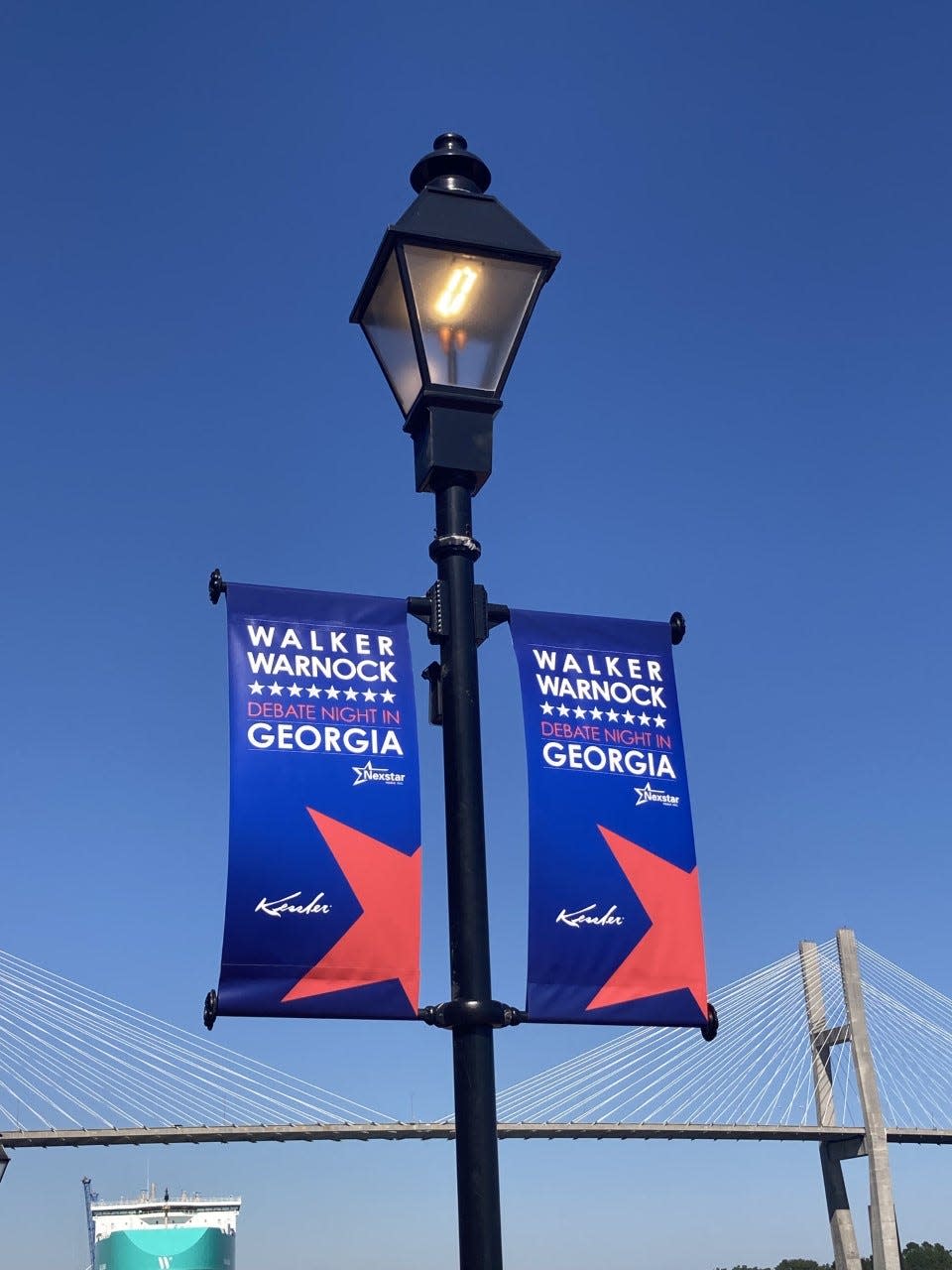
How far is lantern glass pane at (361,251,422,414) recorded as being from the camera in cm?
557

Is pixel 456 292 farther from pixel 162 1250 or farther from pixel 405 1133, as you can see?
pixel 162 1250

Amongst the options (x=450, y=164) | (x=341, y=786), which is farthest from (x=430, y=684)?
(x=450, y=164)

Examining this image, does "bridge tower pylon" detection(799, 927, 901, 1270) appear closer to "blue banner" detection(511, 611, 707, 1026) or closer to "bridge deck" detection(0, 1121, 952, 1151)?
"bridge deck" detection(0, 1121, 952, 1151)

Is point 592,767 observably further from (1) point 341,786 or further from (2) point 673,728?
(1) point 341,786

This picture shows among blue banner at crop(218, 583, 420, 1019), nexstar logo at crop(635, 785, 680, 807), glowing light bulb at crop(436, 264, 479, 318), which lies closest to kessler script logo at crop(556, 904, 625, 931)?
nexstar logo at crop(635, 785, 680, 807)

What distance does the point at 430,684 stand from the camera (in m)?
5.43

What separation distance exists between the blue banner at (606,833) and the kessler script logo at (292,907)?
2.69 ft

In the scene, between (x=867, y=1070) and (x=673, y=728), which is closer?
(x=673, y=728)

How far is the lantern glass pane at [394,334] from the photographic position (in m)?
5.57

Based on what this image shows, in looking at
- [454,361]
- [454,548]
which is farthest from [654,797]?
[454,361]

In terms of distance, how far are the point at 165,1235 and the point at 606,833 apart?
8558 centimetres

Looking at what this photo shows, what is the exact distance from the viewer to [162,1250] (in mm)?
82688

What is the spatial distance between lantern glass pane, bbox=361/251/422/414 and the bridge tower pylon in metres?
55.7

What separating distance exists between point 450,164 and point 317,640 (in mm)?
1946
